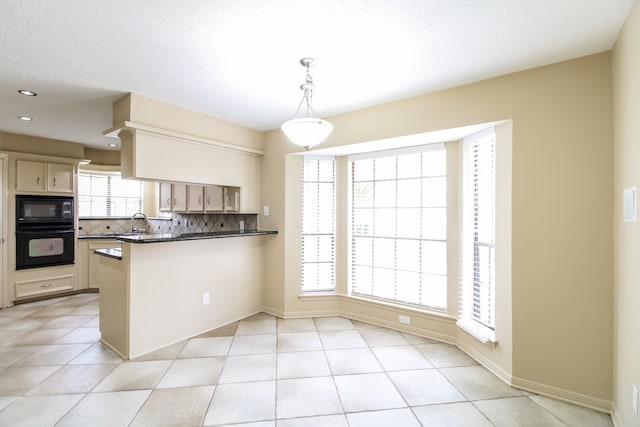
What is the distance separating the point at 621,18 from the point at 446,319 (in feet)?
8.69

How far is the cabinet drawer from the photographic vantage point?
13.9 feet

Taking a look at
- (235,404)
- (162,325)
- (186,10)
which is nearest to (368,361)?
(235,404)

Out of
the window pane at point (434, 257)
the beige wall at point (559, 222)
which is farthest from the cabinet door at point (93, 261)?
the beige wall at point (559, 222)

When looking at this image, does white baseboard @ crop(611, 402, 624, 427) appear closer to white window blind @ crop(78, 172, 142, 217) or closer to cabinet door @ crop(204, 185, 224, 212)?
cabinet door @ crop(204, 185, 224, 212)

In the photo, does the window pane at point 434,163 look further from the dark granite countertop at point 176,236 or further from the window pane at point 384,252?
the dark granite countertop at point 176,236

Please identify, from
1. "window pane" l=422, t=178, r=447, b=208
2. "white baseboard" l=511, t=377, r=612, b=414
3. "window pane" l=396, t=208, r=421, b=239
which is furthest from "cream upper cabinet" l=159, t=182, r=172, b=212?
"white baseboard" l=511, t=377, r=612, b=414

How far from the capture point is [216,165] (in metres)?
3.51

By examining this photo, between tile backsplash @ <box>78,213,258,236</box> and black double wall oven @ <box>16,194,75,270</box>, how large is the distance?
54 centimetres

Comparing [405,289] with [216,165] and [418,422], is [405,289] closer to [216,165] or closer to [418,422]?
[418,422]

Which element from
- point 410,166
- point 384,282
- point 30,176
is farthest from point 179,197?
point 410,166

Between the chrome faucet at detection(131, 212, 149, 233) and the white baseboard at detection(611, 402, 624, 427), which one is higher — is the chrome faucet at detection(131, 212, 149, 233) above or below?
above

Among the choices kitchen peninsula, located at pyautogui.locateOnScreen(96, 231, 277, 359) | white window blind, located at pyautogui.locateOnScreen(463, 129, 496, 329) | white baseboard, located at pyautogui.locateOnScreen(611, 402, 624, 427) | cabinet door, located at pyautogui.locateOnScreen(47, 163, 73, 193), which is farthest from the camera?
cabinet door, located at pyautogui.locateOnScreen(47, 163, 73, 193)

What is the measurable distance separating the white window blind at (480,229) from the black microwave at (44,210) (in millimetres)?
5731

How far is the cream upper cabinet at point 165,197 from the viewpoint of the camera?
4.12 m
